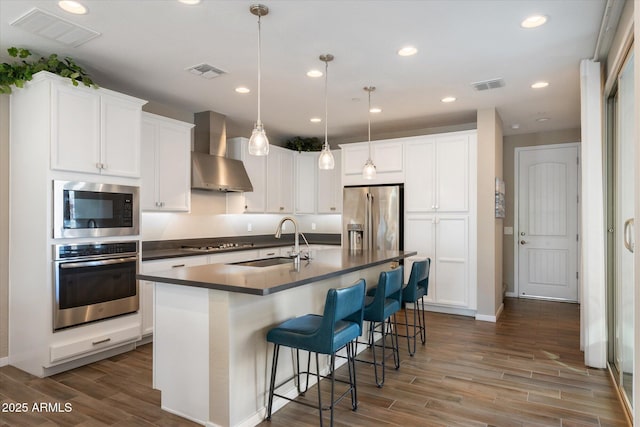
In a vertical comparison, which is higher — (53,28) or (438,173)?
(53,28)

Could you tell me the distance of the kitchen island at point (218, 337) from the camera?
7.47 feet

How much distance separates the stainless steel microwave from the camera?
3189mm

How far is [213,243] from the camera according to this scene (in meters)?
5.51

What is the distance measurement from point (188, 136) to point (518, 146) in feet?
17.2

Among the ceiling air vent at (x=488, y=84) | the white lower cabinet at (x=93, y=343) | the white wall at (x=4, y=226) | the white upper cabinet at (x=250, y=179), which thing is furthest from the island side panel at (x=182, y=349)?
the ceiling air vent at (x=488, y=84)

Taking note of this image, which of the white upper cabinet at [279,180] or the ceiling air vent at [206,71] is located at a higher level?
the ceiling air vent at [206,71]

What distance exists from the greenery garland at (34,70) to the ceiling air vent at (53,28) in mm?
260

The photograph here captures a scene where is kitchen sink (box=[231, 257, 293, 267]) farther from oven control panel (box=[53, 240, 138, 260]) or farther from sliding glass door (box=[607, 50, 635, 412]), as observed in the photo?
sliding glass door (box=[607, 50, 635, 412])

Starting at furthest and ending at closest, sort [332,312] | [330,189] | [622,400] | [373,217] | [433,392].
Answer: [330,189] < [373,217] < [433,392] < [622,400] < [332,312]

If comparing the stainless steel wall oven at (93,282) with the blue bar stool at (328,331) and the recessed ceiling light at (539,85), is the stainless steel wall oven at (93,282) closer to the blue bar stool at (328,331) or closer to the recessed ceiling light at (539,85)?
the blue bar stool at (328,331)

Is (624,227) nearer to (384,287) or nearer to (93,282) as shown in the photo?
(384,287)

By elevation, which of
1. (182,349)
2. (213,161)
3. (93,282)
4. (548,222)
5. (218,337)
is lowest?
(182,349)

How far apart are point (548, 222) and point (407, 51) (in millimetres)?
4541

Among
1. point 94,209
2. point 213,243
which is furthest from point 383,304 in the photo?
point 213,243
